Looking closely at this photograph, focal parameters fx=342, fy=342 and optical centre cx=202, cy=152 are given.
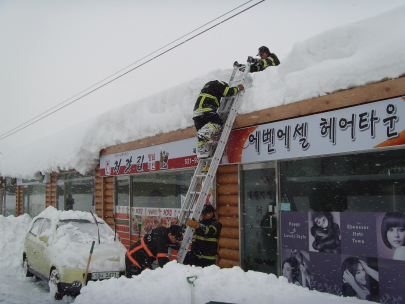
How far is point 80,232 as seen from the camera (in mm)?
7703

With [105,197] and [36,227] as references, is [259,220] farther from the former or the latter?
[105,197]

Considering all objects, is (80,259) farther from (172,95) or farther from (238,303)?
(172,95)

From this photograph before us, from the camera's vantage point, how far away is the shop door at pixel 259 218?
6.67m

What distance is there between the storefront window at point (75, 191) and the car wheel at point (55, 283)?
657 cm

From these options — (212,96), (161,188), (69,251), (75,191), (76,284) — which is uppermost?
(212,96)

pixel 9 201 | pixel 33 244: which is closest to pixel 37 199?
pixel 9 201

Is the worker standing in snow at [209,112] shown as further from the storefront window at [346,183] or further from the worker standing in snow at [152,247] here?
the worker standing in snow at [152,247]

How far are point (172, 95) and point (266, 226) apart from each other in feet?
15.1

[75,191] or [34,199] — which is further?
[34,199]

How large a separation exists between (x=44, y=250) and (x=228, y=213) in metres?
4.05

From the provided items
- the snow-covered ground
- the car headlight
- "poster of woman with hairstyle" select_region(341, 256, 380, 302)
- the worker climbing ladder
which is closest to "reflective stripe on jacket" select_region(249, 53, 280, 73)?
the worker climbing ladder

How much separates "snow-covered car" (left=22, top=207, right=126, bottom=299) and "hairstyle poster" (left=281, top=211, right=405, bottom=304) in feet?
11.3

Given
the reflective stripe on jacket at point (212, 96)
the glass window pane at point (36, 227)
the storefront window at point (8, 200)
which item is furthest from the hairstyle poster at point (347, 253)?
the storefront window at point (8, 200)

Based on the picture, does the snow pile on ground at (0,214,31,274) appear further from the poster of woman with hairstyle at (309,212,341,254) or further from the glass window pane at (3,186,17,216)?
the glass window pane at (3,186,17,216)
